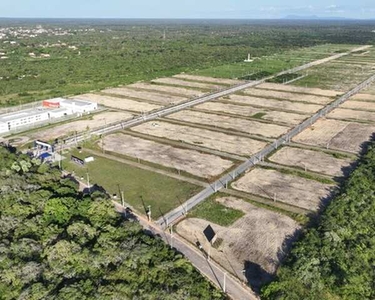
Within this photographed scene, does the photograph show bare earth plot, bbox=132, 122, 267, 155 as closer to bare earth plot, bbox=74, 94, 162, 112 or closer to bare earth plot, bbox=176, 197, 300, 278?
bare earth plot, bbox=74, 94, 162, 112

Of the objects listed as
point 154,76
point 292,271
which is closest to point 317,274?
point 292,271

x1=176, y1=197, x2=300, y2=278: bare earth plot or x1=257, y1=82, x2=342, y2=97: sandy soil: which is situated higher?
x1=176, y1=197, x2=300, y2=278: bare earth plot

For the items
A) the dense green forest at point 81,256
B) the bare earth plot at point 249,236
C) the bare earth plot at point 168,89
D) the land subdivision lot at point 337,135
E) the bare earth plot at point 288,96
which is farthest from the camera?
the bare earth plot at point 168,89

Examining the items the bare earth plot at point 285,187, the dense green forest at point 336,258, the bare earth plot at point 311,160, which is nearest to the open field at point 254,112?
the bare earth plot at point 311,160

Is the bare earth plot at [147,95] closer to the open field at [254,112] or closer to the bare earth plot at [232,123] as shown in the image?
the open field at [254,112]

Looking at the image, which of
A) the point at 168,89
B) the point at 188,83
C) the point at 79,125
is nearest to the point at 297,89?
the point at 188,83

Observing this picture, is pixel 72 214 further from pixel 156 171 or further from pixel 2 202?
pixel 156 171

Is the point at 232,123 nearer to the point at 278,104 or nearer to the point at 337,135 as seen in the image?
the point at 337,135

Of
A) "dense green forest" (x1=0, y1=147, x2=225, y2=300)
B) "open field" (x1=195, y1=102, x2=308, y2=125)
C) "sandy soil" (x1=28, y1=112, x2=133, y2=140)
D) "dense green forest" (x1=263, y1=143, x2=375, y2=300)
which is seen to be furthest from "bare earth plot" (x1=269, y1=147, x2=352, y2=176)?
"sandy soil" (x1=28, y1=112, x2=133, y2=140)
